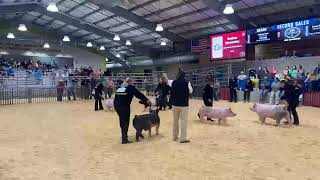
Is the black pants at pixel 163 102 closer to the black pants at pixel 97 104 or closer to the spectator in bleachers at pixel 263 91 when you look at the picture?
the black pants at pixel 97 104

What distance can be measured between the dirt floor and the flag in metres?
19.2

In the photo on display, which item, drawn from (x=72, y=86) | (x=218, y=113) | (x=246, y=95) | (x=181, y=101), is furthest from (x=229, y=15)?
(x=181, y=101)

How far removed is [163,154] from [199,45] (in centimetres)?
2449

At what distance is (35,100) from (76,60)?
1860 cm

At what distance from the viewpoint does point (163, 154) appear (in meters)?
7.42

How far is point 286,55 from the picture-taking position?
79.3ft

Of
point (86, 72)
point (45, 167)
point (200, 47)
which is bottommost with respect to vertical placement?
point (45, 167)

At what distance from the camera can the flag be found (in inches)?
Answer: 1187

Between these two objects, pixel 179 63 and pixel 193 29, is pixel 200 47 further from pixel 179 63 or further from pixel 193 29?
pixel 179 63

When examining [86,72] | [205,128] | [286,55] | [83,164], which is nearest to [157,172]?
[83,164]

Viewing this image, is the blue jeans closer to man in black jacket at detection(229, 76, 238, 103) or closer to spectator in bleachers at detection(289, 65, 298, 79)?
spectator in bleachers at detection(289, 65, 298, 79)

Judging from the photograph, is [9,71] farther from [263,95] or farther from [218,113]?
[218,113]

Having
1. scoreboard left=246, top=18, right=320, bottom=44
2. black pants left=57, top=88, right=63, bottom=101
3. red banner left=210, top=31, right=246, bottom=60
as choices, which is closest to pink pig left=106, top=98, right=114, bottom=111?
black pants left=57, top=88, right=63, bottom=101

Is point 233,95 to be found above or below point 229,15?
below
